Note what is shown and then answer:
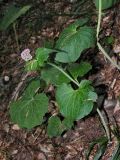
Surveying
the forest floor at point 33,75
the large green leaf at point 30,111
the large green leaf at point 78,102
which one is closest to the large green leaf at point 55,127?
the forest floor at point 33,75

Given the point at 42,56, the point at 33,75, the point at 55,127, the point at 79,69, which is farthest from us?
the point at 33,75

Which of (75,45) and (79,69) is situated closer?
(75,45)

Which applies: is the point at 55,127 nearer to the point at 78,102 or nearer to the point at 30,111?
the point at 30,111

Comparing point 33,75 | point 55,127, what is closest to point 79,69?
point 55,127

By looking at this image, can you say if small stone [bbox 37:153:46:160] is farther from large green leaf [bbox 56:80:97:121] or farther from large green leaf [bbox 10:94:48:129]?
large green leaf [bbox 56:80:97:121]

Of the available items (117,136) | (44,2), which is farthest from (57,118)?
(44,2)

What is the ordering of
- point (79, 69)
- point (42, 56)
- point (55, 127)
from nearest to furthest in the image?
point (42, 56)
point (79, 69)
point (55, 127)

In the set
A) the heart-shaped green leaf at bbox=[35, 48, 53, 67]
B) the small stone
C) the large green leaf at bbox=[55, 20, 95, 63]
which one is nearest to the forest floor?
the small stone
